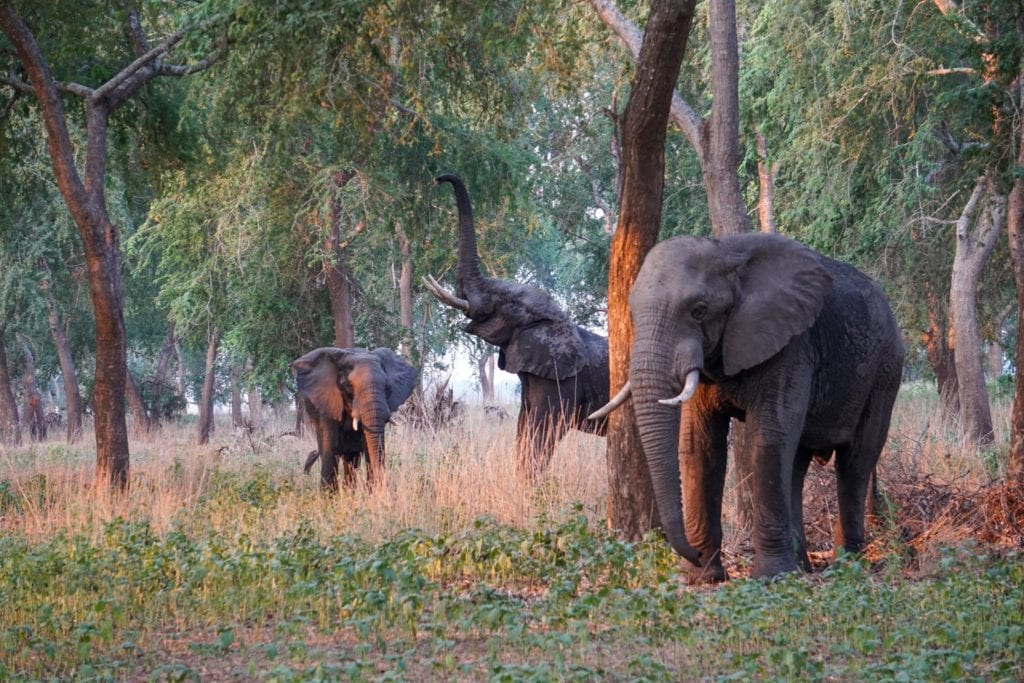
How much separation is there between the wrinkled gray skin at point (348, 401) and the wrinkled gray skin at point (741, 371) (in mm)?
6259

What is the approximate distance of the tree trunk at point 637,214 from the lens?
10.0 m

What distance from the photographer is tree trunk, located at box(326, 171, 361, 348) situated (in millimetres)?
23125

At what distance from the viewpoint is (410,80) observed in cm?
1361

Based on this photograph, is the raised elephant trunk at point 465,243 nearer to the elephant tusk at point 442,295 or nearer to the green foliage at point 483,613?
the elephant tusk at point 442,295

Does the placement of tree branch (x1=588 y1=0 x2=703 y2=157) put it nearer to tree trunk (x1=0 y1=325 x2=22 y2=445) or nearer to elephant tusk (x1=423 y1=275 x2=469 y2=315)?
elephant tusk (x1=423 y1=275 x2=469 y2=315)

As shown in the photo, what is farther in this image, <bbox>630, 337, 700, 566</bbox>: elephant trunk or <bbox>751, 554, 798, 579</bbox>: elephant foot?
<bbox>751, 554, 798, 579</bbox>: elephant foot

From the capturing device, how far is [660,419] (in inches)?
348

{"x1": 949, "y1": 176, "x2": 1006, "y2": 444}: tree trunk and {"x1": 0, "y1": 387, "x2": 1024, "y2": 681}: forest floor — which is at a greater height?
{"x1": 949, "y1": 176, "x2": 1006, "y2": 444}: tree trunk

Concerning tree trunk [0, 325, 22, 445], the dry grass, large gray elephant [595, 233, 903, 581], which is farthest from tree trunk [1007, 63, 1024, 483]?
tree trunk [0, 325, 22, 445]

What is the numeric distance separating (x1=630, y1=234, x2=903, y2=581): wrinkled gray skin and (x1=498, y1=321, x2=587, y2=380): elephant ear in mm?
5677

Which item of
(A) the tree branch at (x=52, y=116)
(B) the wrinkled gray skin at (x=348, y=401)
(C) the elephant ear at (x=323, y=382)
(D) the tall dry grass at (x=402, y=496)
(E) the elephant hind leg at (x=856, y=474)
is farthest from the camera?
(C) the elephant ear at (x=323, y=382)

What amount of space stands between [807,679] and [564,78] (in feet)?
25.0

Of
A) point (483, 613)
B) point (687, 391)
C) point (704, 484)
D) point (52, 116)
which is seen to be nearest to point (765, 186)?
point (52, 116)

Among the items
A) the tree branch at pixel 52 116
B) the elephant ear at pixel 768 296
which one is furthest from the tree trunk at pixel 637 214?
the tree branch at pixel 52 116
